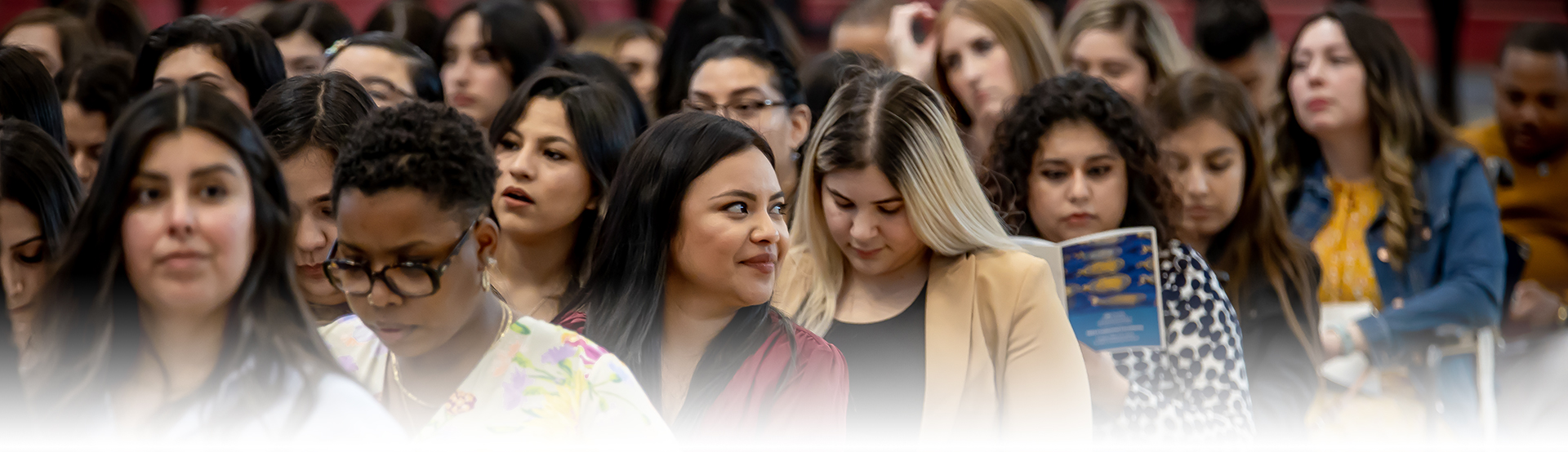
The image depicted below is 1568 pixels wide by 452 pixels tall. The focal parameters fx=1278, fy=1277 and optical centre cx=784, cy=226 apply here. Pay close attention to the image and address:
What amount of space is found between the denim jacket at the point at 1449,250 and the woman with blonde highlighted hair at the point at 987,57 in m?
0.98

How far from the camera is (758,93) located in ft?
10.0

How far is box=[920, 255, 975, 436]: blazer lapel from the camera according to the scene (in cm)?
230

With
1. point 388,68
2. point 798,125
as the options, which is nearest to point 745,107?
point 798,125

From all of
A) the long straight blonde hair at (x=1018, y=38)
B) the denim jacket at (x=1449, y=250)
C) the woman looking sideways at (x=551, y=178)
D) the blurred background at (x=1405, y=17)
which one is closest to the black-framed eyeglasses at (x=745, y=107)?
the woman looking sideways at (x=551, y=178)

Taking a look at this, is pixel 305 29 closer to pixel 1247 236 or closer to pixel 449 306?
pixel 449 306

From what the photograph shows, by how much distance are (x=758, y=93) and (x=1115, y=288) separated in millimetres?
1004

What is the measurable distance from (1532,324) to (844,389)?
346cm

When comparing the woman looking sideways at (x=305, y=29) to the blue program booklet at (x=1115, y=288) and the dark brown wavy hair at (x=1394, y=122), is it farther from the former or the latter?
the dark brown wavy hair at (x=1394, y=122)

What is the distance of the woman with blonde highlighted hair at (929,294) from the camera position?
90.6 inches

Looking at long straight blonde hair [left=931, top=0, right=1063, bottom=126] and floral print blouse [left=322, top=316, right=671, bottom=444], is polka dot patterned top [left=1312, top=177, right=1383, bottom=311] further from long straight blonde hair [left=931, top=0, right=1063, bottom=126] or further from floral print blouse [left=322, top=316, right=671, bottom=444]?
floral print blouse [left=322, top=316, right=671, bottom=444]

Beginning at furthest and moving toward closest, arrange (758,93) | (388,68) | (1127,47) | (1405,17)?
(1405,17), (1127,47), (758,93), (388,68)

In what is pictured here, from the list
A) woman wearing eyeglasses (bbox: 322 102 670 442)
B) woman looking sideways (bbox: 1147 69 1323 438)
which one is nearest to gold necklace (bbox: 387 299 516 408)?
woman wearing eyeglasses (bbox: 322 102 670 442)

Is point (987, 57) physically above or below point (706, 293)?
above

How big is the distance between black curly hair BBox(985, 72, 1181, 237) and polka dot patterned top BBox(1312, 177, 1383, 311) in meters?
1.24
